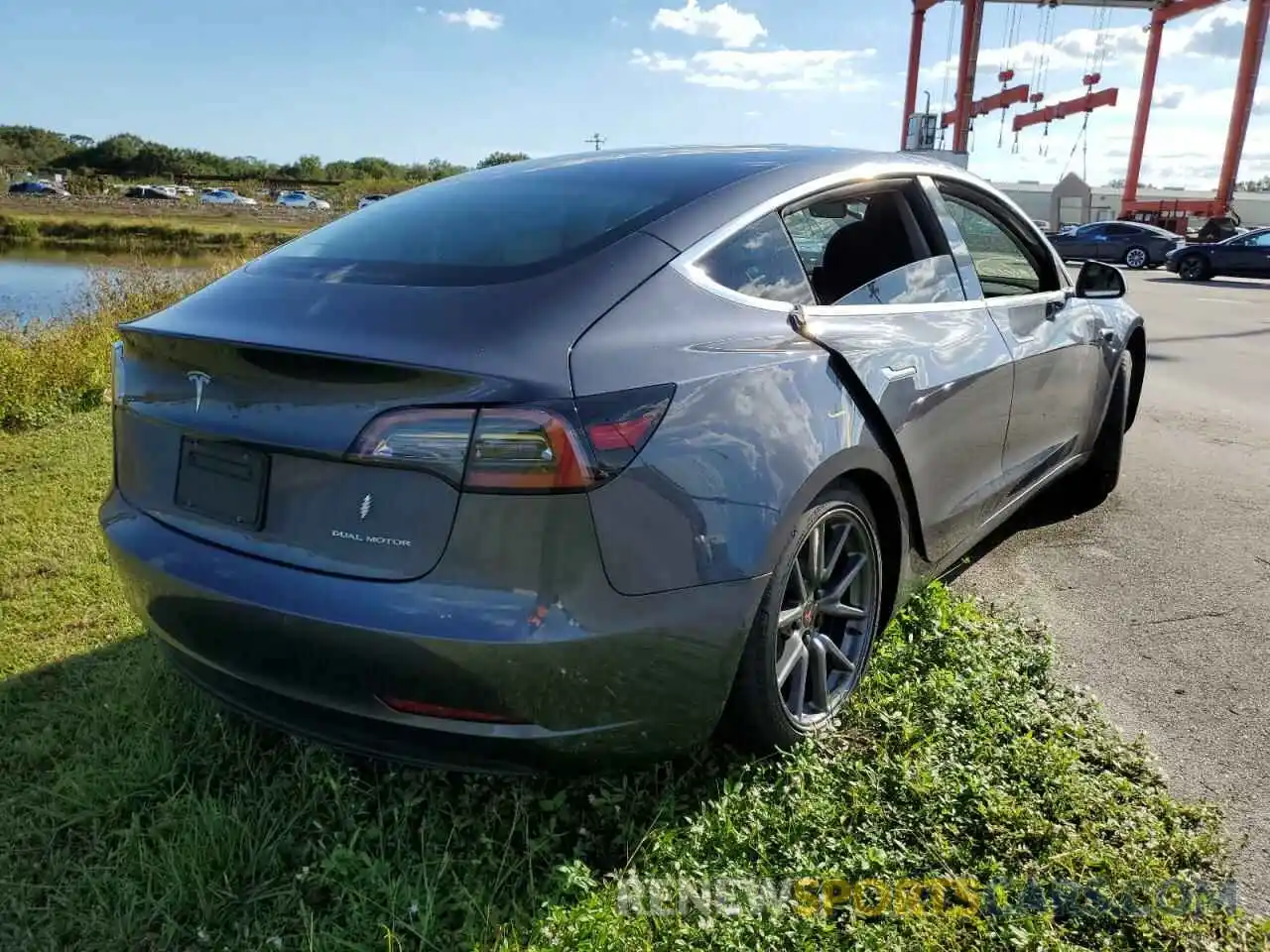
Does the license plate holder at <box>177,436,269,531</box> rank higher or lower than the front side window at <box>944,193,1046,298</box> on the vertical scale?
lower

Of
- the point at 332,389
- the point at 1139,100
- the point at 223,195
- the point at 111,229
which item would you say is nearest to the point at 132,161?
the point at 223,195

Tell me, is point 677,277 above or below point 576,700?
above

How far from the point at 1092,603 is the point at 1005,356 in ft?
3.49

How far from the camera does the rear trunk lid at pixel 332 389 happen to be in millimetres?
1874

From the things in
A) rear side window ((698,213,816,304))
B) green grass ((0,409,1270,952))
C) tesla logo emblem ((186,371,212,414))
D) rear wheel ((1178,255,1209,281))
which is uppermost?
rear wheel ((1178,255,1209,281))

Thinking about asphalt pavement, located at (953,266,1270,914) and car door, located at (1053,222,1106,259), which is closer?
asphalt pavement, located at (953,266,1270,914)

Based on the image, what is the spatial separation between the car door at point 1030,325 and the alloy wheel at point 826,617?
1.11 m

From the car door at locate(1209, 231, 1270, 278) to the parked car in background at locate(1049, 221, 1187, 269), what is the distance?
520 cm

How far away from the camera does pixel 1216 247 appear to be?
2262 centimetres

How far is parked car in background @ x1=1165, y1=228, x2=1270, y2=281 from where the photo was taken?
22.2 meters

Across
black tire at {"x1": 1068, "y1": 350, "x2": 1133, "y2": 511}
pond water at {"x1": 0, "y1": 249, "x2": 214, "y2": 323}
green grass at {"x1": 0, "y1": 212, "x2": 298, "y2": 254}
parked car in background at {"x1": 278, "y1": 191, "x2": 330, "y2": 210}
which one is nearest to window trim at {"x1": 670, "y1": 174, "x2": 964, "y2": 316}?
black tire at {"x1": 1068, "y1": 350, "x2": 1133, "y2": 511}

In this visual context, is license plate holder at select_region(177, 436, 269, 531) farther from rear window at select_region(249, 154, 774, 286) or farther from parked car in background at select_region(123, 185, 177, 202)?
parked car in background at select_region(123, 185, 177, 202)

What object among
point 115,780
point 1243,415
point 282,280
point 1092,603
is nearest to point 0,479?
point 115,780

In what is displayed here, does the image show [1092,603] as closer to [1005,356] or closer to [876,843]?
[1005,356]
